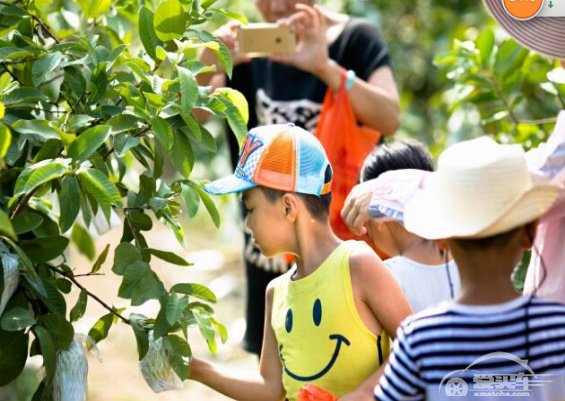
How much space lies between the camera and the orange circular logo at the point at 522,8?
238 centimetres

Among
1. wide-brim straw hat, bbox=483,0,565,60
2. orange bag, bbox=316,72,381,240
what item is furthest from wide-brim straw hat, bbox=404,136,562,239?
orange bag, bbox=316,72,381,240

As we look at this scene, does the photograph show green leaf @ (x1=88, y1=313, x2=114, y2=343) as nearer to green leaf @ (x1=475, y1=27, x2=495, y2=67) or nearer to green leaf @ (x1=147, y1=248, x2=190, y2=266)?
green leaf @ (x1=147, y1=248, x2=190, y2=266)

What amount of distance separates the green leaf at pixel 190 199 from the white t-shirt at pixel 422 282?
1.74ft

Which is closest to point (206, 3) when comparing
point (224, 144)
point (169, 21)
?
point (169, 21)

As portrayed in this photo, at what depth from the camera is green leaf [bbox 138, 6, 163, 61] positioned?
259cm

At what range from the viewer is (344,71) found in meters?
3.66

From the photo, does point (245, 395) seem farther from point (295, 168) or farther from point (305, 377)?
point (295, 168)

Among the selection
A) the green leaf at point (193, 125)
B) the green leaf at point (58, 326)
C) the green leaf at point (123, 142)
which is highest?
the green leaf at point (193, 125)

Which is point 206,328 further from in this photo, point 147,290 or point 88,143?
point 88,143

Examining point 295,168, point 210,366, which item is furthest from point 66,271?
point 295,168

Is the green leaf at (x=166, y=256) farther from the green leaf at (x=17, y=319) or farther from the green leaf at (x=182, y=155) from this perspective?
the green leaf at (x=17, y=319)

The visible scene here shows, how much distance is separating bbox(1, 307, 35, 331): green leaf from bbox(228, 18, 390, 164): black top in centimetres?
147

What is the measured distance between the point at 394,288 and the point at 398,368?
491mm

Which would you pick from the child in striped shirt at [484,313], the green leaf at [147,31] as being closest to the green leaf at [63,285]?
the green leaf at [147,31]
